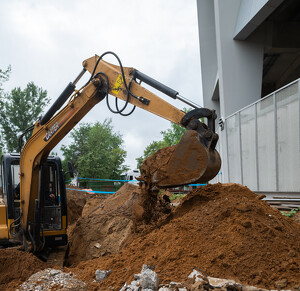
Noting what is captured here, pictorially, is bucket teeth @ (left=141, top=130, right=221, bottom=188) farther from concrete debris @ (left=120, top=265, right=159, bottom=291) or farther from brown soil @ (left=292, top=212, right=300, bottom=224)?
brown soil @ (left=292, top=212, right=300, bottom=224)

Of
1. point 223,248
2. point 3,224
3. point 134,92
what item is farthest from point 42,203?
point 223,248

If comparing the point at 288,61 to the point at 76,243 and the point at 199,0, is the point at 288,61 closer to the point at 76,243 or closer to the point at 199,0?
the point at 199,0

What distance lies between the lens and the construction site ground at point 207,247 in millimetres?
3646

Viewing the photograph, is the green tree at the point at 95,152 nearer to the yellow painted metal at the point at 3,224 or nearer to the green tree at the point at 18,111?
the green tree at the point at 18,111

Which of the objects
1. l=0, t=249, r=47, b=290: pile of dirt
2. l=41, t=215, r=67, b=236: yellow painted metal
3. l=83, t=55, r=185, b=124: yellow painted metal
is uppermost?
l=83, t=55, r=185, b=124: yellow painted metal

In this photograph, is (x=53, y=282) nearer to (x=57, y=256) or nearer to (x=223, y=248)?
(x=223, y=248)

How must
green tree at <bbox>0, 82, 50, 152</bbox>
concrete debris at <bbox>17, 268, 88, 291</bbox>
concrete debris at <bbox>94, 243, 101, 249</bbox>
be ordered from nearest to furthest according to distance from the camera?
concrete debris at <bbox>17, 268, 88, 291</bbox> < concrete debris at <bbox>94, 243, 101, 249</bbox> < green tree at <bbox>0, 82, 50, 152</bbox>

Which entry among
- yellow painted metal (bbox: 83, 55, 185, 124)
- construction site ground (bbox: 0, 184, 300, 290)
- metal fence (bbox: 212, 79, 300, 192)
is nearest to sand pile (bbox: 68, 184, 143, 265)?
construction site ground (bbox: 0, 184, 300, 290)

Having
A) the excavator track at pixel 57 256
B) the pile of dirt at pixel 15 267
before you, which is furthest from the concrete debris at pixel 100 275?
the excavator track at pixel 57 256

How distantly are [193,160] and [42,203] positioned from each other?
11.6ft

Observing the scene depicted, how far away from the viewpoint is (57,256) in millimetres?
6871

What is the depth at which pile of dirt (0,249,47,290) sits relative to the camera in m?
5.07

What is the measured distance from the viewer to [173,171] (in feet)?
17.1

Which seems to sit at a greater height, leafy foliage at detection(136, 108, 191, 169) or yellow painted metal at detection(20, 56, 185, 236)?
leafy foliage at detection(136, 108, 191, 169)
